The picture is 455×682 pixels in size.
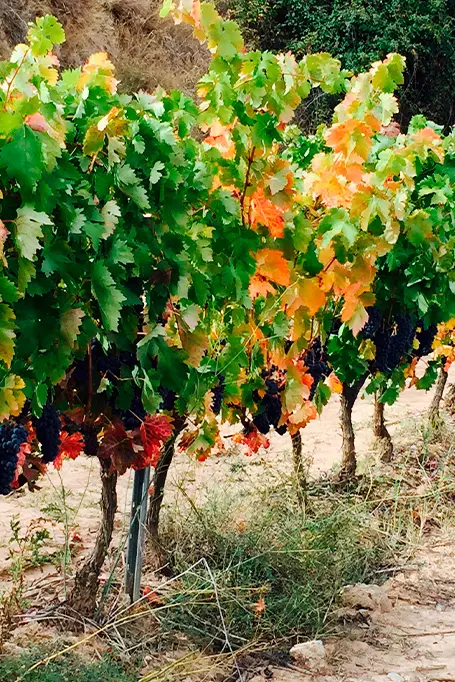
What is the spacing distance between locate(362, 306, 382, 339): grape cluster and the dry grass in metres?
6.79

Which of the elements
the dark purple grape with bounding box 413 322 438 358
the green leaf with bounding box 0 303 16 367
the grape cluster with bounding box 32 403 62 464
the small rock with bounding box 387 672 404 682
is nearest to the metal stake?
the grape cluster with bounding box 32 403 62 464

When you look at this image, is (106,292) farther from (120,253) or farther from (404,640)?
(404,640)

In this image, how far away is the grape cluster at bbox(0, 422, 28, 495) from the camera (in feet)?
7.36

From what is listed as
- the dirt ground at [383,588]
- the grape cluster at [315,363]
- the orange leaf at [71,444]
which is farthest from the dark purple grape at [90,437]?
the grape cluster at [315,363]

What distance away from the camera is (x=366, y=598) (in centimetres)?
373

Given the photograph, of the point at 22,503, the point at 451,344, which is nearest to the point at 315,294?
the point at 22,503

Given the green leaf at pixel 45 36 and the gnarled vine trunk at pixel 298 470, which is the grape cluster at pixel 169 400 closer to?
the green leaf at pixel 45 36

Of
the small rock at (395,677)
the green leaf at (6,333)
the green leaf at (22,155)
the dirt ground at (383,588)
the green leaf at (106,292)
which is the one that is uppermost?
the green leaf at (22,155)

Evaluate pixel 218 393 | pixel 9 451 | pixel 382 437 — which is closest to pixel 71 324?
pixel 9 451

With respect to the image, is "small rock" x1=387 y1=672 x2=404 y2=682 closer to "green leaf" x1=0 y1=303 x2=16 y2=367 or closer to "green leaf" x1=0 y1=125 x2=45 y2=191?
"green leaf" x1=0 y1=303 x2=16 y2=367

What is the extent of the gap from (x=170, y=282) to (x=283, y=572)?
5.81 feet

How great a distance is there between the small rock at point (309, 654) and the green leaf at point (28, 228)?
2.00 metres

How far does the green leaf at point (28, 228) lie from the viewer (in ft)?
6.07

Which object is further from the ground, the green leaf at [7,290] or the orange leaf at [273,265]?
the orange leaf at [273,265]
